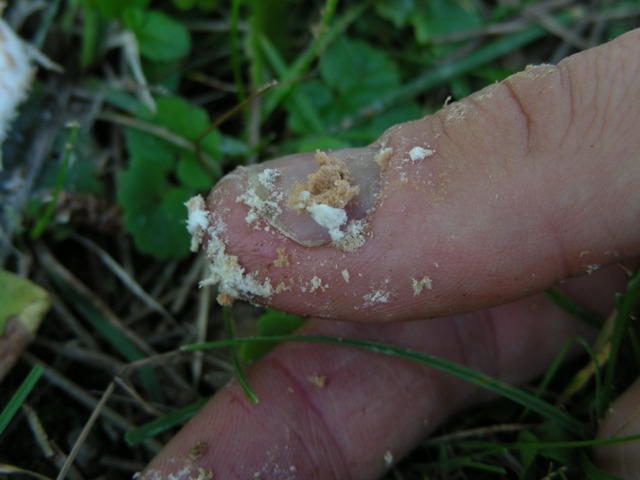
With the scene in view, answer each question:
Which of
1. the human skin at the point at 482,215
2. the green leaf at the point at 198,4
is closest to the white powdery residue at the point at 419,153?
the human skin at the point at 482,215

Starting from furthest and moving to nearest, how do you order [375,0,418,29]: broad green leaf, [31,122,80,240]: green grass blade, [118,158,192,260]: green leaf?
[375,0,418,29]: broad green leaf
[118,158,192,260]: green leaf
[31,122,80,240]: green grass blade

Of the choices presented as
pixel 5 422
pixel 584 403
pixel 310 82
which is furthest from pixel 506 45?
pixel 5 422


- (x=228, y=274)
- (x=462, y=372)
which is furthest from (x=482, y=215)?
(x=228, y=274)

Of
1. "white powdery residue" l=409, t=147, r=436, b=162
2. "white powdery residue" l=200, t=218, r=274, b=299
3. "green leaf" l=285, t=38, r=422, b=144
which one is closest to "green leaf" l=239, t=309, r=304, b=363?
"white powdery residue" l=200, t=218, r=274, b=299

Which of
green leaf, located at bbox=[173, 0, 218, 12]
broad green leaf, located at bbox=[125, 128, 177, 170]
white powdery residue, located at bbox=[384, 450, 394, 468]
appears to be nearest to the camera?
white powdery residue, located at bbox=[384, 450, 394, 468]

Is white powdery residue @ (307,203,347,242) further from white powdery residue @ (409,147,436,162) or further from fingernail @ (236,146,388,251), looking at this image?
white powdery residue @ (409,147,436,162)

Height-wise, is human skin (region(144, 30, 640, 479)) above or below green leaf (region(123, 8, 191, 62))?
below

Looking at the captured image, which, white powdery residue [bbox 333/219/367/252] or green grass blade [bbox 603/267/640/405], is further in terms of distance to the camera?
green grass blade [bbox 603/267/640/405]
